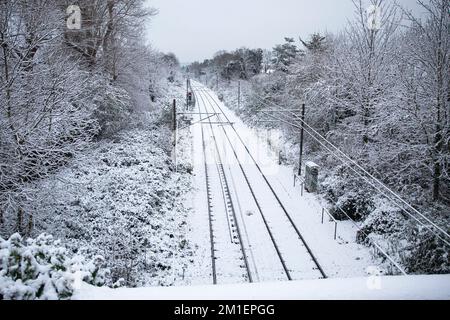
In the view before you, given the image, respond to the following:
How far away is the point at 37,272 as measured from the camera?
13.1ft

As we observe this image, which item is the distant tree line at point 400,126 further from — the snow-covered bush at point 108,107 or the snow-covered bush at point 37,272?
the snow-covered bush at point 108,107

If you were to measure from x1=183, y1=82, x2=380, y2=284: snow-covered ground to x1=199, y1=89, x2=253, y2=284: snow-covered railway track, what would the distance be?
4cm

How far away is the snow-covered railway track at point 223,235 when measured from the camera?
38.8ft

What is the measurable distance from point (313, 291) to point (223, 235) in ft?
38.3

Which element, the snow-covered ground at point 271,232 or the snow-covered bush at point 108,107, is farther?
the snow-covered bush at point 108,107

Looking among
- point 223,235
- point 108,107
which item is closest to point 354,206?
point 223,235

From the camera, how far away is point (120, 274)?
10969 millimetres

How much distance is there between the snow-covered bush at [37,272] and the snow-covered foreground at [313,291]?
48 cm

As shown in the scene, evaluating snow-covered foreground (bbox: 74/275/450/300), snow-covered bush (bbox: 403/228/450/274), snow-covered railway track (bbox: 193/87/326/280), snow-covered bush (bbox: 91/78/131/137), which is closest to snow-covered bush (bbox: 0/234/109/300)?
snow-covered foreground (bbox: 74/275/450/300)

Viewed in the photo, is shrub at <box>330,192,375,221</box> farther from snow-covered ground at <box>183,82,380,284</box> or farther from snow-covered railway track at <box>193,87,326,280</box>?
snow-covered railway track at <box>193,87,326,280</box>

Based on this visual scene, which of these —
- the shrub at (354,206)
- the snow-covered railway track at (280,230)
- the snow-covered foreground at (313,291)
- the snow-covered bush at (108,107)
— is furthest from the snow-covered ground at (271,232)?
the snow-covered foreground at (313,291)

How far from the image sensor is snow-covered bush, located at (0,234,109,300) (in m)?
3.64
